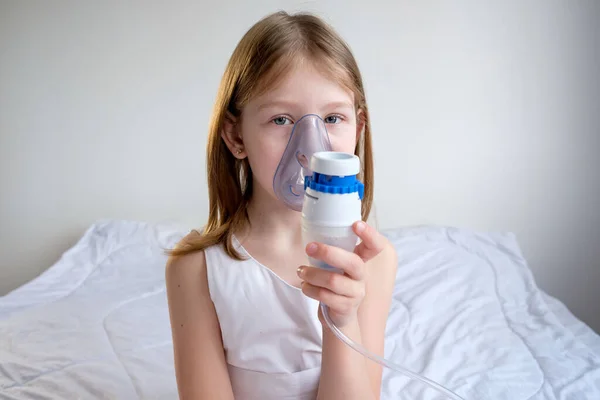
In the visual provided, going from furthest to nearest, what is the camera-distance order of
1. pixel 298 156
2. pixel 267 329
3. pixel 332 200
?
pixel 267 329 < pixel 298 156 < pixel 332 200

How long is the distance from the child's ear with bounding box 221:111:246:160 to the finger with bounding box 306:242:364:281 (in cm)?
39

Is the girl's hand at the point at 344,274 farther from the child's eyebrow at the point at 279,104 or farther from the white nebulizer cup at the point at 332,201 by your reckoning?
the child's eyebrow at the point at 279,104

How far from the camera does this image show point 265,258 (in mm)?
1062

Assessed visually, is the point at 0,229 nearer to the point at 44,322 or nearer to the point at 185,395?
the point at 44,322

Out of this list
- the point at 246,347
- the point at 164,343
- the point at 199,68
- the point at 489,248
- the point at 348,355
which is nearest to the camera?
the point at 348,355

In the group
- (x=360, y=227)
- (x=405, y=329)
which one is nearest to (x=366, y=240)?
(x=360, y=227)

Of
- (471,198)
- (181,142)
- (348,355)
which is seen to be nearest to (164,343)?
(348,355)

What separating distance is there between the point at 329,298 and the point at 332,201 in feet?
0.47

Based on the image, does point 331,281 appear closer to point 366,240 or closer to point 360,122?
point 366,240

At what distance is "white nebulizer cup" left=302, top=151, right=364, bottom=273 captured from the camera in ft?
2.18

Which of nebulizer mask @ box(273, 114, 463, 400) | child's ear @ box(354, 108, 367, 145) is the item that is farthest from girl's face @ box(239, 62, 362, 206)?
nebulizer mask @ box(273, 114, 463, 400)

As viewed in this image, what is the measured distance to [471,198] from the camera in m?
2.48

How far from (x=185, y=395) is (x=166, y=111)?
1607 mm

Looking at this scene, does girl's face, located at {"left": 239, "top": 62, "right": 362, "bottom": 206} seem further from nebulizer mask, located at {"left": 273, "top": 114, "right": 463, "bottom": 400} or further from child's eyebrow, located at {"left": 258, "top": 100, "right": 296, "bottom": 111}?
nebulizer mask, located at {"left": 273, "top": 114, "right": 463, "bottom": 400}
